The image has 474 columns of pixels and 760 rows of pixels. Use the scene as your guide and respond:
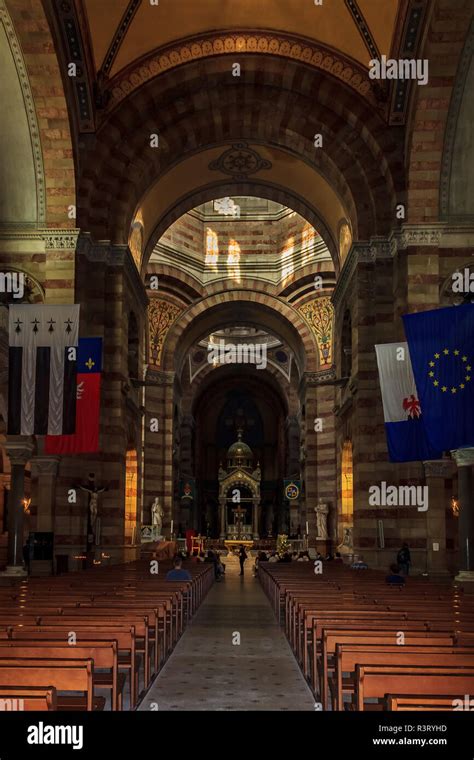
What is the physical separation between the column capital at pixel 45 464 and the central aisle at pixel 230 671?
566 centimetres

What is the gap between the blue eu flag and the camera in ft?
52.2

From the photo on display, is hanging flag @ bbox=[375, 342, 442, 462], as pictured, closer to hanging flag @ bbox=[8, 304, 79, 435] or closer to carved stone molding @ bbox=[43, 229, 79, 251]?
hanging flag @ bbox=[8, 304, 79, 435]

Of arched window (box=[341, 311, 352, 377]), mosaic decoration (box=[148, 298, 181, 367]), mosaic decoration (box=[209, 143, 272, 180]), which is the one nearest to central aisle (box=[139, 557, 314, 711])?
arched window (box=[341, 311, 352, 377])

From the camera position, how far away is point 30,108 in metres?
21.4

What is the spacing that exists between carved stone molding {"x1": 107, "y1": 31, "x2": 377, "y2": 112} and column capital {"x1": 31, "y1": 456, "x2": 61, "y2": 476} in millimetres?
10067

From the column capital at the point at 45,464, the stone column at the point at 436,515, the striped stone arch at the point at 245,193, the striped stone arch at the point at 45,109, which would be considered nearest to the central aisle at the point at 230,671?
the stone column at the point at 436,515

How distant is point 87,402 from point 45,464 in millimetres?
2998

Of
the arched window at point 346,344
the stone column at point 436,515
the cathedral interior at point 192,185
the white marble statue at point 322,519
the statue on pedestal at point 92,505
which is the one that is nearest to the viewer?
the cathedral interior at point 192,185

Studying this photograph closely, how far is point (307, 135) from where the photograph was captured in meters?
26.0

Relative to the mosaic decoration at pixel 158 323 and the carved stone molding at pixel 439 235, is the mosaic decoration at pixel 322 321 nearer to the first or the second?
the mosaic decoration at pixel 158 323

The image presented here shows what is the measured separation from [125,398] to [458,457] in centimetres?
1096

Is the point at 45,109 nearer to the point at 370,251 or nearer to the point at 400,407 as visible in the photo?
the point at 370,251

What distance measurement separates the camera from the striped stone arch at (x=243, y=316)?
41.4 meters
